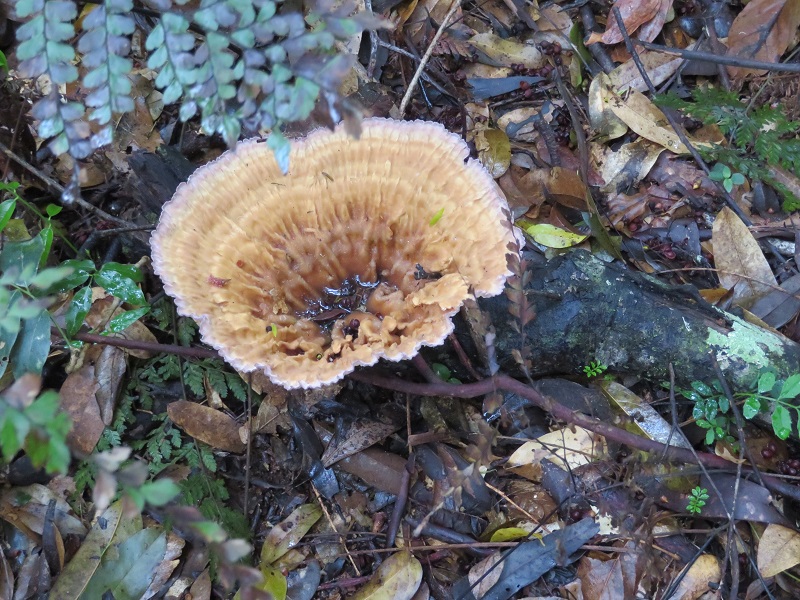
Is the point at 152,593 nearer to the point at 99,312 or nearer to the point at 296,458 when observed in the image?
the point at 296,458

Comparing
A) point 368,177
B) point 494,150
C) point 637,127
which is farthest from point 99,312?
point 637,127

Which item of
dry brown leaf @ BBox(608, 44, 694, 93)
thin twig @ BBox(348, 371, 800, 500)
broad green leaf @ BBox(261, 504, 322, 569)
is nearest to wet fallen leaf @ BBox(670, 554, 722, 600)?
thin twig @ BBox(348, 371, 800, 500)

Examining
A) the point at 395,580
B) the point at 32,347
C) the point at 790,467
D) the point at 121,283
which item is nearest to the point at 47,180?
the point at 121,283

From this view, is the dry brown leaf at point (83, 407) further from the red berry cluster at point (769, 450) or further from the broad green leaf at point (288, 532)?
the red berry cluster at point (769, 450)

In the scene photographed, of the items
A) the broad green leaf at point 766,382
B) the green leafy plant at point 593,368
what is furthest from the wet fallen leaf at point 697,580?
the green leafy plant at point 593,368

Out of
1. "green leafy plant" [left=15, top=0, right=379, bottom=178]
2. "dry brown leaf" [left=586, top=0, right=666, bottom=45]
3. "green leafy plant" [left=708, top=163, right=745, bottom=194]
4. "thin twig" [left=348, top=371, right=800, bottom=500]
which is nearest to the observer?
"green leafy plant" [left=15, top=0, right=379, bottom=178]

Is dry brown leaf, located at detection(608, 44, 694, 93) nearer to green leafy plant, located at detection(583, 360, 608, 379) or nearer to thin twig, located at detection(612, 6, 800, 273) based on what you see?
thin twig, located at detection(612, 6, 800, 273)
